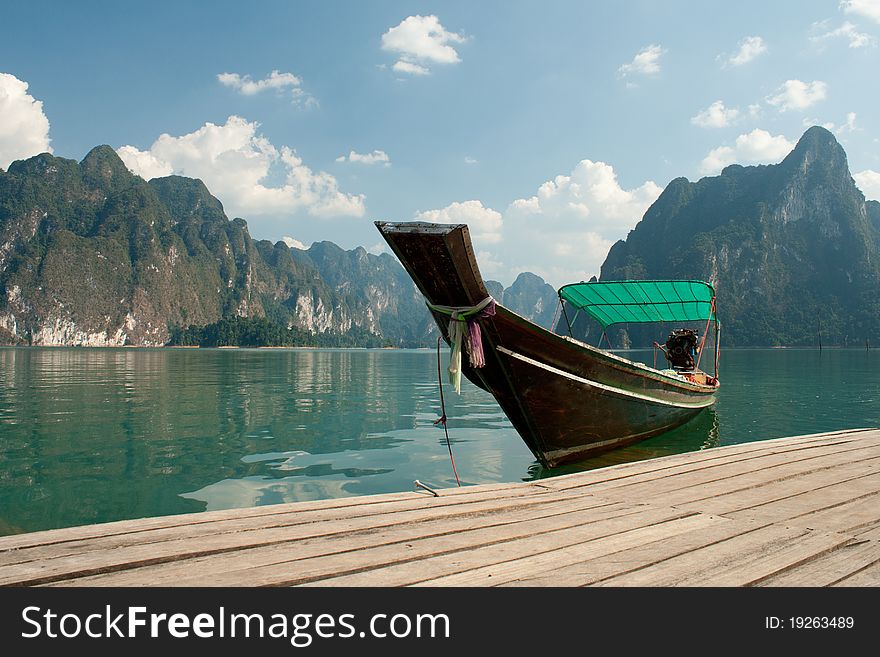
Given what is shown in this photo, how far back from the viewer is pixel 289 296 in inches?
7347

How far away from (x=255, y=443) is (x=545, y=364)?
5.43 meters

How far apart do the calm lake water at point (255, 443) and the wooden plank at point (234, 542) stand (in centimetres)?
379

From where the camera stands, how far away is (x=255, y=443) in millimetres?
9094

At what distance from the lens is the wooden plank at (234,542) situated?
1761mm

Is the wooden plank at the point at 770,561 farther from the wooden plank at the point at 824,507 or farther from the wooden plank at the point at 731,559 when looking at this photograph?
the wooden plank at the point at 824,507

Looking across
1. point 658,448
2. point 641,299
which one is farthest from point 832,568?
point 641,299

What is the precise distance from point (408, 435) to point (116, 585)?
8.48 m

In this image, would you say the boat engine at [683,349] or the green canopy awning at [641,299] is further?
the boat engine at [683,349]

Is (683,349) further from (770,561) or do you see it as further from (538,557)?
(538,557)

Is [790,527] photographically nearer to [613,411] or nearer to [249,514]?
[249,514]

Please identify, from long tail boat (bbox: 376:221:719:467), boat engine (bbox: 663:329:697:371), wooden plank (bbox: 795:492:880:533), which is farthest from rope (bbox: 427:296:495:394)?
boat engine (bbox: 663:329:697:371)

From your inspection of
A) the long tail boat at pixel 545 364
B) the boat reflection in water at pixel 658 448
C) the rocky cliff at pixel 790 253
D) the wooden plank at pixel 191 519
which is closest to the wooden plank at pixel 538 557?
the wooden plank at pixel 191 519

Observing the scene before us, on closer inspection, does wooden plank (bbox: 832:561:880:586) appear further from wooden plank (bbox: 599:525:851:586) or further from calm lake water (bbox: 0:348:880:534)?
calm lake water (bbox: 0:348:880:534)

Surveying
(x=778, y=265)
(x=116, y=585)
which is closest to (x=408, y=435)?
(x=116, y=585)
